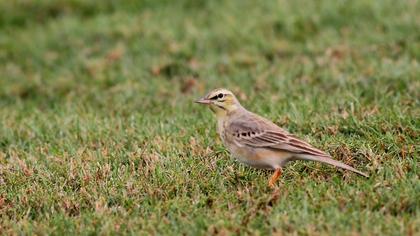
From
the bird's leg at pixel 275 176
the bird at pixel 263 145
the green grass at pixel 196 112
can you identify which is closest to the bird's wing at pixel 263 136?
the bird at pixel 263 145

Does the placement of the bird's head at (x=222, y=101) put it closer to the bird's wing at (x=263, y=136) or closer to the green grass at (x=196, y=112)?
the bird's wing at (x=263, y=136)

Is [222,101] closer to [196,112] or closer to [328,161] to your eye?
[328,161]

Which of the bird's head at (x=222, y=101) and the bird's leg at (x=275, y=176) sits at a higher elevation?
the bird's head at (x=222, y=101)

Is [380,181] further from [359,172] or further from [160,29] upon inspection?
[160,29]

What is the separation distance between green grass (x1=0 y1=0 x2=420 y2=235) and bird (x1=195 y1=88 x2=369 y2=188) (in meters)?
0.21

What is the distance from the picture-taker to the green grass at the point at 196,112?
586cm

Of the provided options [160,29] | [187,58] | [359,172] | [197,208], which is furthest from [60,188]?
[160,29]

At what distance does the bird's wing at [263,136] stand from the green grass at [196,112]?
12.0 inches

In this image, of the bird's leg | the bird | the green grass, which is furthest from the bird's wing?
the green grass

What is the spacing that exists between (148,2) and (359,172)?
949cm

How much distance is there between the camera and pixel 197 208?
5988 mm

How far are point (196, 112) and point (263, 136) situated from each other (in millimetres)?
3186

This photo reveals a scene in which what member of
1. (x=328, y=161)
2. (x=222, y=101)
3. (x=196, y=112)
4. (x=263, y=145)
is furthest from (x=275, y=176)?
(x=196, y=112)

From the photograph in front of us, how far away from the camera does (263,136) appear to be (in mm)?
6488
